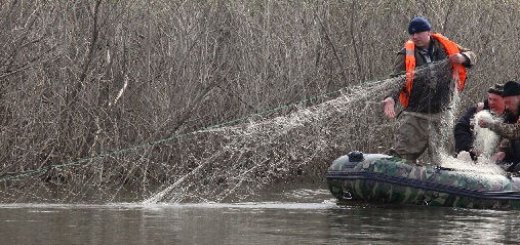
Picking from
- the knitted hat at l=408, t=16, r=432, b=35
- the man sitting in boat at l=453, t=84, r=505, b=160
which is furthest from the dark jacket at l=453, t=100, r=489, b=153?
the knitted hat at l=408, t=16, r=432, b=35

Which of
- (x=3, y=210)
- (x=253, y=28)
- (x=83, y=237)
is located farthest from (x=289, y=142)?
(x=83, y=237)

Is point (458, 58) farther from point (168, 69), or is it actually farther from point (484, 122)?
point (168, 69)

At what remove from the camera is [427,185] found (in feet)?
46.7

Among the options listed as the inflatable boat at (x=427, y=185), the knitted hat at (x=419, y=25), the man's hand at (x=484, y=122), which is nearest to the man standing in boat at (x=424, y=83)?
the knitted hat at (x=419, y=25)

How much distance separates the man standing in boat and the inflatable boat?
12.7 inches

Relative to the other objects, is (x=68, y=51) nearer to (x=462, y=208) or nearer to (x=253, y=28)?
(x=253, y=28)

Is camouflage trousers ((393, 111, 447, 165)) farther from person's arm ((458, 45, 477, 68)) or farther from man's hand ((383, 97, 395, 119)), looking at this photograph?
person's arm ((458, 45, 477, 68))

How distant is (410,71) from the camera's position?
14.1 metres

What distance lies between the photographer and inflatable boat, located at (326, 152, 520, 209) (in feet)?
46.5

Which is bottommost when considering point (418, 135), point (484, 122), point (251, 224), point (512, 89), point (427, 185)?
point (251, 224)

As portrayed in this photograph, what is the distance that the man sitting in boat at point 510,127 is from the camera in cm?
1417

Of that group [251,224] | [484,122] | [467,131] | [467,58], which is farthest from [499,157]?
[251,224]

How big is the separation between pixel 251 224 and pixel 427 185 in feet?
8.45

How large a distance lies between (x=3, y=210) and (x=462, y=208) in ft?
14.6
